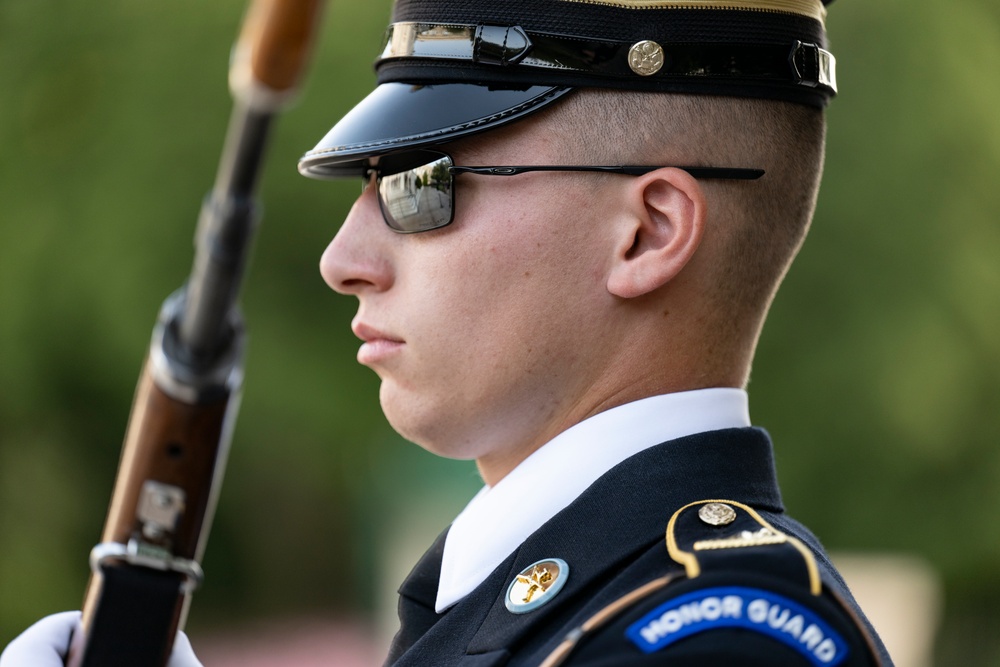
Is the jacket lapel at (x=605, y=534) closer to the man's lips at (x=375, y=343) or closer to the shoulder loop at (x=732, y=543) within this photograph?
the shoulder loop at (x=732, y=543)

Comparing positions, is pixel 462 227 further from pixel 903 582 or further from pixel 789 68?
pixel 903 582

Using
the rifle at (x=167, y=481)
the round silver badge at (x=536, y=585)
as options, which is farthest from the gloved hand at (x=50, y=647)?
the round silver badge at (x=536, y=585)

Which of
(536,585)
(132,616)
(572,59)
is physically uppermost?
(572,59)

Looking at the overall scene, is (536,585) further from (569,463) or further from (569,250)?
(569,250)

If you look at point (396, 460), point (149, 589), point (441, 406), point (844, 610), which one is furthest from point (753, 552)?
point (396, 460)

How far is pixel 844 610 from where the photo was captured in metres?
1.84

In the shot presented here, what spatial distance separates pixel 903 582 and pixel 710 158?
25.2 ft

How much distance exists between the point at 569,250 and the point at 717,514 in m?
0.56

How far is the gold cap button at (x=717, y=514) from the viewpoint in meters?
2.04

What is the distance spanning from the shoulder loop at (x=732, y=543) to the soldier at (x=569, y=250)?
14 cm

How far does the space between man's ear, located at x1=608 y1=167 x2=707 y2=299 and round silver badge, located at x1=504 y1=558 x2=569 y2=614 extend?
1.68 feet

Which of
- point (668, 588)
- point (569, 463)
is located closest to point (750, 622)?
point (668, 588)

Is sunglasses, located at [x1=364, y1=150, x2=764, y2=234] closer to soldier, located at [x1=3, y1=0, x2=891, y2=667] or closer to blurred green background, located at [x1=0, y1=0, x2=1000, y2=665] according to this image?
soldier, located at [x1=3, y1=0, x2=891, y2=667]

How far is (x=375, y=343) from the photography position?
244 centimetres
